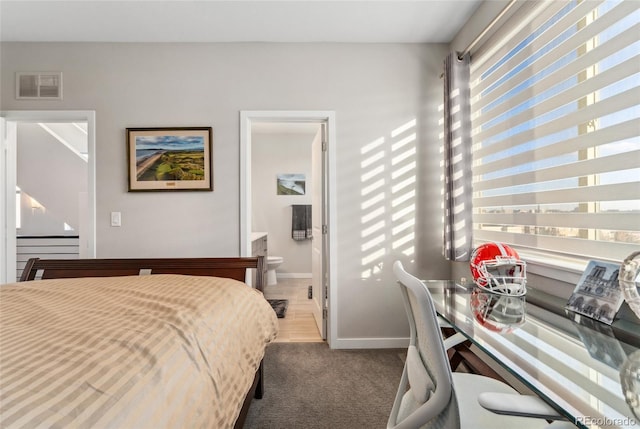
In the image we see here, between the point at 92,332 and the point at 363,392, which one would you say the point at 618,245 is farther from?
the point at 92,332

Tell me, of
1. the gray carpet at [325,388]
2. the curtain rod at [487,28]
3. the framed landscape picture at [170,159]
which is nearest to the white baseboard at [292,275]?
the gray carpet at [325,388]

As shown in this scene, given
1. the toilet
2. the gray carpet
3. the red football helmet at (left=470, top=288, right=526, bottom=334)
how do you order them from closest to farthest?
the red football helmet at (left=470, top=288, right=526, bottom=334), the gray carpet, the toilet

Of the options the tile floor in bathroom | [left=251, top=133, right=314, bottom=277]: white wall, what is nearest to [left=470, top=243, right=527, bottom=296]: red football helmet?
the tile floor in bathroom

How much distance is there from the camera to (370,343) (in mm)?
2797

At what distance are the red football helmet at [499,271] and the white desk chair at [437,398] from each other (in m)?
0.52

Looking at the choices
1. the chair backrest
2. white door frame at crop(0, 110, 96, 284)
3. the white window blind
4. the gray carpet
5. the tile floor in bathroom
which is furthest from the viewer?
the tile floor in bathroom

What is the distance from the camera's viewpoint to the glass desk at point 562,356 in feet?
2.13

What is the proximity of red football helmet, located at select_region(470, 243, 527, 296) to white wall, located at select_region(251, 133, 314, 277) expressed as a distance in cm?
437

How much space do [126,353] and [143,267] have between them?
175cm

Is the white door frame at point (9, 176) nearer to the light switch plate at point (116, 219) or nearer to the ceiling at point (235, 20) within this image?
the light switch plate at point (116, 219)

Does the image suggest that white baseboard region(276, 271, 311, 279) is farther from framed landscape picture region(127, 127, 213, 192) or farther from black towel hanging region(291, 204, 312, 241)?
framed landscape picture region(127, 127, 213, 192)

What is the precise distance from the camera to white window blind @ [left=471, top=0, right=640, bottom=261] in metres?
1.28

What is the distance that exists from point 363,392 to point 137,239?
217 cm

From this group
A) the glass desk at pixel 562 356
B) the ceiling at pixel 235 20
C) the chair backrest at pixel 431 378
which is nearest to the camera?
the glass desk at pixel 562 356
